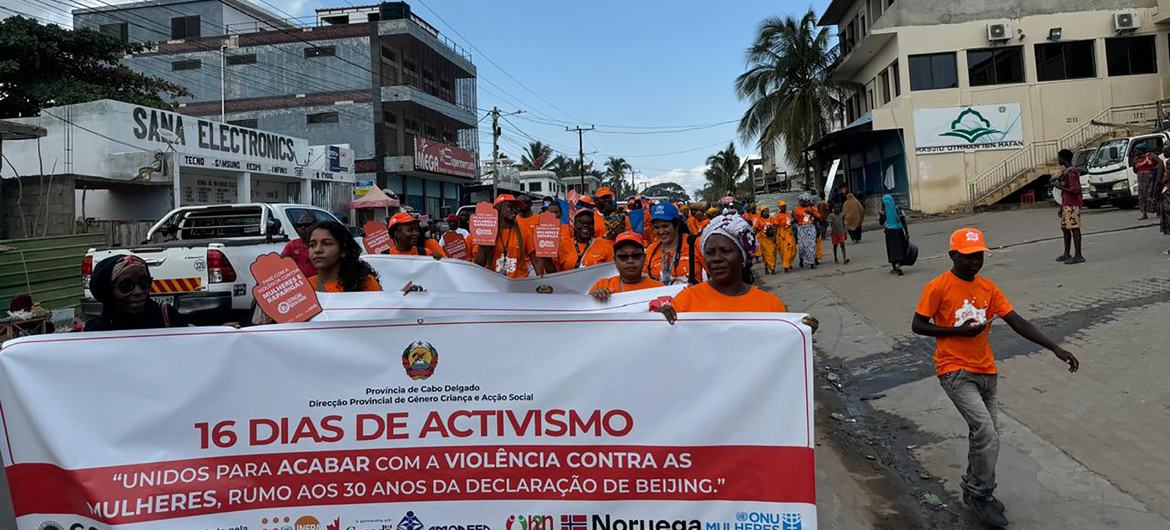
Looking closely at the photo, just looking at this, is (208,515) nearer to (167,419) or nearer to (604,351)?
(167,419)

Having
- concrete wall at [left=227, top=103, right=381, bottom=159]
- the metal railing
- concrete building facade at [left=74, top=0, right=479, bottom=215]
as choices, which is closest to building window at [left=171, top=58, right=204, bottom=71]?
concrete building facade at [left=74, top=0, right=479, bottom=215]

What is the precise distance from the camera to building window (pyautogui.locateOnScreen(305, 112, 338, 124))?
114 ft

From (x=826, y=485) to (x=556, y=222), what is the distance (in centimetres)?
323

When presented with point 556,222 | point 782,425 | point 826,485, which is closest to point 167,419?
point 782,425

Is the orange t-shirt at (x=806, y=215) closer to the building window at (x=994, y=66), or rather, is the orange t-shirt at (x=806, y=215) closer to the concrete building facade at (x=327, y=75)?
the building window at (x=994, y=66)

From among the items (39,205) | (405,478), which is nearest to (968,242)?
(405,478)

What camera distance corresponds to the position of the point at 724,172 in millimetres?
76312

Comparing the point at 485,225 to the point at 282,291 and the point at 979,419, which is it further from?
the point at 979,419

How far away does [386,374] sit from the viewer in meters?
2.91

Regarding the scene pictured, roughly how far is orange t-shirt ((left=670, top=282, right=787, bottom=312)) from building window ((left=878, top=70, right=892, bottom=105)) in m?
29.0

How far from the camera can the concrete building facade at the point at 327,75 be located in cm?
3422

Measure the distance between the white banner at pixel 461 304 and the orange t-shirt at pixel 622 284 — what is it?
0.51 metres

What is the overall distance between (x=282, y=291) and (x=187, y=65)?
132ft

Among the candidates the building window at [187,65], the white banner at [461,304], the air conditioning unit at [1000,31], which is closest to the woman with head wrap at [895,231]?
the white banner at [461,304]
